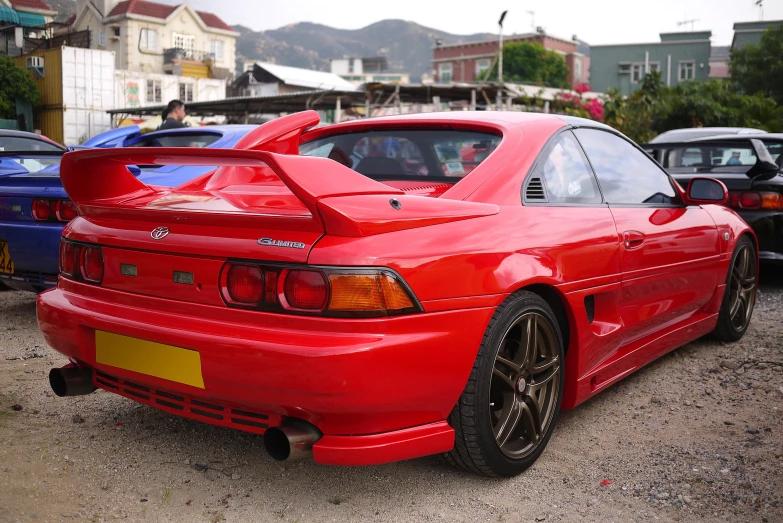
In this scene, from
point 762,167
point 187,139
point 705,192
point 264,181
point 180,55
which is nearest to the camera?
point 264,181

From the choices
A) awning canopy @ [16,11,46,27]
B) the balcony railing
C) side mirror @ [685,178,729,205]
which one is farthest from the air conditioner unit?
side mirror @ [685,178,729,205]

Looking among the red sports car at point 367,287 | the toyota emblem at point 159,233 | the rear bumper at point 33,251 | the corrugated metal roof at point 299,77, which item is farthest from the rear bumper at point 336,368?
the corrugated metal roof at point 299,77

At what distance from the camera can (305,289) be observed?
2.18 meters

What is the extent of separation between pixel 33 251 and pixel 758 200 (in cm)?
540

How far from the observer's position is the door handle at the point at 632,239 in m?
3.24

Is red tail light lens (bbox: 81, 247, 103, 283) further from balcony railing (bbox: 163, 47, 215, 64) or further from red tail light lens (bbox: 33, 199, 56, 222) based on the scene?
balcony railing (bbox: 163, 47, 215, 64)

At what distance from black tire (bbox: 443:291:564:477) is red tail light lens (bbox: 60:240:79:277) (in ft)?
4.84

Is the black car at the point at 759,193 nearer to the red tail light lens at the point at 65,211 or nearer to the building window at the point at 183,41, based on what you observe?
the red tail light lens at the point at 65,211

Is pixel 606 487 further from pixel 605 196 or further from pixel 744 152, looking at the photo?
pixel 744 152

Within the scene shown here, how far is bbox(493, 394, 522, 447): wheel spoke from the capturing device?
264cm

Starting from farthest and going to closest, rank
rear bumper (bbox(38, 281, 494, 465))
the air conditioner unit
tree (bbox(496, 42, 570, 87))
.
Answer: tree (bbox(496, 42, 570, 87)), the air conditioner unit, rear bumper (bbox(38, 281, 494, 465))

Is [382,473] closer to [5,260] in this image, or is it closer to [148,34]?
[5,260]

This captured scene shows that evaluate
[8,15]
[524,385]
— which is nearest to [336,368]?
[524,385]

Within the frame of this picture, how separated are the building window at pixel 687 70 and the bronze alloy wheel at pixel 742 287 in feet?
233
